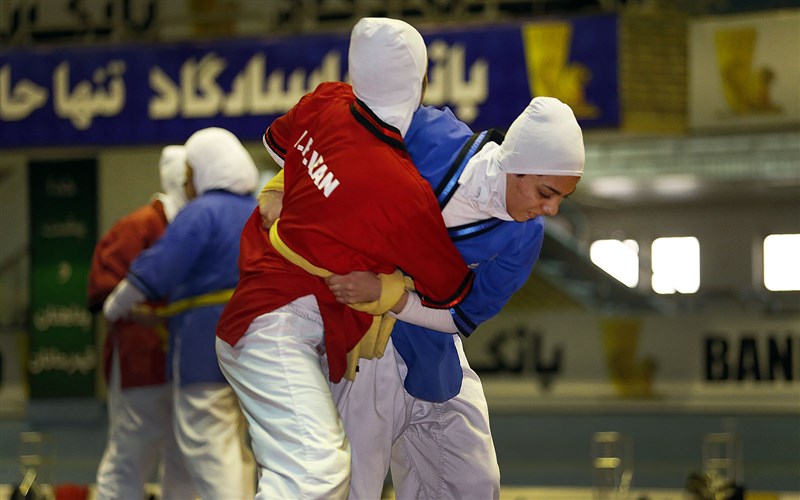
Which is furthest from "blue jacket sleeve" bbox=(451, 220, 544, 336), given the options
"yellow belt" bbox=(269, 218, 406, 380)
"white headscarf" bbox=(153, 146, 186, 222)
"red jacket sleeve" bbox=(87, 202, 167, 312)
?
"white headscarf" bbox=(153, 146, 186, 222)

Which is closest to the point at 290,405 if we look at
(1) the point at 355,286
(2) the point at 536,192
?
(1) the point at 355,286

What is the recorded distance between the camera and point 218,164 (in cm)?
503

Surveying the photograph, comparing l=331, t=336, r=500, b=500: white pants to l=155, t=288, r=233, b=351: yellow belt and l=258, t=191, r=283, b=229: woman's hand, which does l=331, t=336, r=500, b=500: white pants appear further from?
l=155, t=288, r=233, b=351: yellow belt

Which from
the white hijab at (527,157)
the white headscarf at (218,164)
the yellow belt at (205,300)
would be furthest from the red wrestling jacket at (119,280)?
the white hijab at (527,157)

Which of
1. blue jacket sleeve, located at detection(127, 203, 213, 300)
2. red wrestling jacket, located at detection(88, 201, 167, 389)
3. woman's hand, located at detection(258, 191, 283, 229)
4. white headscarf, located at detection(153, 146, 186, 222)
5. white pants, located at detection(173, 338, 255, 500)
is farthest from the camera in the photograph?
white headscarf, located at detection(153, 146, 186, 222)

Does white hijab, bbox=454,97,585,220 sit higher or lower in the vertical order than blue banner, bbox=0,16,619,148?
lower

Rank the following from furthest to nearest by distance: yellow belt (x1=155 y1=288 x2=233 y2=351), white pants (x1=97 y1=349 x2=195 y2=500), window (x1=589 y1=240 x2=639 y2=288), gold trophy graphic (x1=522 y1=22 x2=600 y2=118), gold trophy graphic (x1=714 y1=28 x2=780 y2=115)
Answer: window (x1=589 y1=240 x2=639 y2=288) < gold trophy graphic (x1=714 y1=28 x2=780 y2=115) < gold trophy graphic (x1=522 y1=22 x2=600 y2=118) < white pants (x1=97 y1=349 x2=195 y2=500) < yellow belt (x1=155 y1=288 x2=233 y2=351)

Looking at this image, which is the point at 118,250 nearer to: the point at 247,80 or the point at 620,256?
the point at 247,80

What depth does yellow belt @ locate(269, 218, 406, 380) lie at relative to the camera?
3031mm

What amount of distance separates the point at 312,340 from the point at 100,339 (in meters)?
10.0

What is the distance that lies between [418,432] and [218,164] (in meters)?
2.00

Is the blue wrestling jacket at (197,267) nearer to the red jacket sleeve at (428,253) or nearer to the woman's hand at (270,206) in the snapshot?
the woman's hand at (270,206)

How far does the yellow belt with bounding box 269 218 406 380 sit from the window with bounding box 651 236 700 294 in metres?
18.1

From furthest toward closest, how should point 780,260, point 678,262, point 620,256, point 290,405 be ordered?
point 620,256, point 678,262, point 780,260, point 290,405
